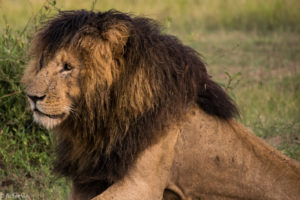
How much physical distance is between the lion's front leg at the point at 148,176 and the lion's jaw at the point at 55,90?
0.52 metres

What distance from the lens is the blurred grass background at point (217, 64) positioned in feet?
15.5

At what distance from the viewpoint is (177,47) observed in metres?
3.62

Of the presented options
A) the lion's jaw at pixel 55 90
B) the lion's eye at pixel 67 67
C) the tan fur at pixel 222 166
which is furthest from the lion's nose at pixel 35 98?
the tan fur at pixel 222 166

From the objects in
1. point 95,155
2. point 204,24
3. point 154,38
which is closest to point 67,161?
point 95,155

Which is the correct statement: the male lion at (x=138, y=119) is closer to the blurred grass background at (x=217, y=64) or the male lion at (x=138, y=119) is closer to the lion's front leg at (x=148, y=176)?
the lion's front leg at (x=148, y=176)

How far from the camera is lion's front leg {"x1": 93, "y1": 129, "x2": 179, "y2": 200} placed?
10.9ft

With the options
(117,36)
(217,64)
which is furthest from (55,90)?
(217,64)

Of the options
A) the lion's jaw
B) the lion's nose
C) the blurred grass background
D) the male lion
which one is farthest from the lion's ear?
the blurred grass background

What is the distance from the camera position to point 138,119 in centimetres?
339

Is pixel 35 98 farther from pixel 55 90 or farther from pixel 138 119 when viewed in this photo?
pixel 138 119

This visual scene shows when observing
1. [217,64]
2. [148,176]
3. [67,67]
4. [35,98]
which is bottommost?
[217,64]

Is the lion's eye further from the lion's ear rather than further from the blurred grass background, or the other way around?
the blurred grass background

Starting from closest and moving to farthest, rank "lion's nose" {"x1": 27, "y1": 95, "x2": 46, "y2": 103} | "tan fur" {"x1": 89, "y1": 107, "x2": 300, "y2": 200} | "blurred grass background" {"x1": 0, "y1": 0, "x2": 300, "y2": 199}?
"lion's nose" {"x1": 27, "y1": 95, "x2": 46, "y2": 103} → "tan fur" {"x1": 89, "y1": 107, "x2": 300, "y2": 200} → "blurred grass background" {"x1": 0, "y1": 0, "x2": 300, "y2": 199}

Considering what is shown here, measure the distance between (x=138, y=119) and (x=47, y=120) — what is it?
54 centimetres
